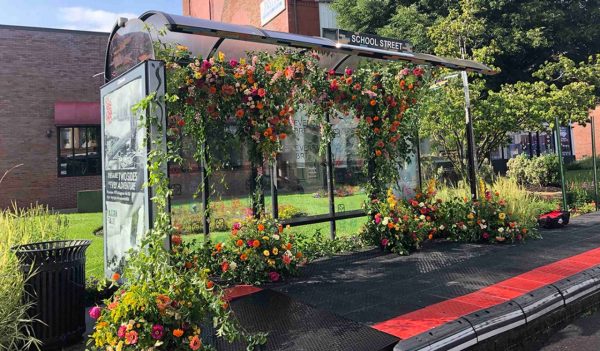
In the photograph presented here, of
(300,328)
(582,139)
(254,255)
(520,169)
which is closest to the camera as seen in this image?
(300,328)

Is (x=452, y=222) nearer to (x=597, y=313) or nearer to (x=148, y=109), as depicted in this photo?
(x=597, y=313)

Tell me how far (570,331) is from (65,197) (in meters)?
18.0

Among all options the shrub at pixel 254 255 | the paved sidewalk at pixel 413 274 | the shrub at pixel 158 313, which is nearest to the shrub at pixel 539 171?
the paved sidewalk at pixel 413 274

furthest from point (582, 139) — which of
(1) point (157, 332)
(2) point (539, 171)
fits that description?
(1) point (157, 332)

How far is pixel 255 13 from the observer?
27047 mm

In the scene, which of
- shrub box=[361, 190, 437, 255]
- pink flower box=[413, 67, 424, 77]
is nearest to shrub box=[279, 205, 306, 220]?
shrub box=[361, 190, 437, 255]

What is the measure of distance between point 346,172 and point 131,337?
17.6 feet

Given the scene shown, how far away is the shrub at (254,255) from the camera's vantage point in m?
5.42

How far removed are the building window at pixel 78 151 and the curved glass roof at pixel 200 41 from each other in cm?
1367

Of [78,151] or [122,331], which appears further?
[78,151]

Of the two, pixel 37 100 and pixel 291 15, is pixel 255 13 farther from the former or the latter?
pixel 37 100

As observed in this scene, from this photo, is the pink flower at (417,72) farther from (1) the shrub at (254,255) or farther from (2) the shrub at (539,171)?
(2) the shrub at (539,171)

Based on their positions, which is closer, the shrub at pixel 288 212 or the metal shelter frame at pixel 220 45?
the metal shelter frame at pixel 220 45

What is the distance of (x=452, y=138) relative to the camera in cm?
1155
